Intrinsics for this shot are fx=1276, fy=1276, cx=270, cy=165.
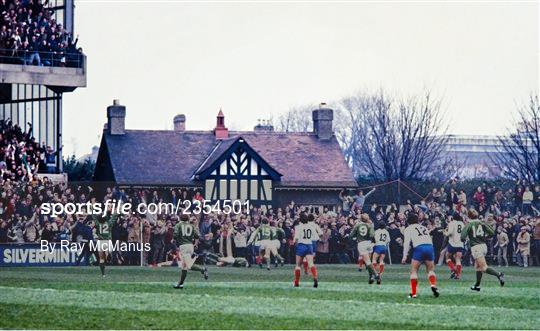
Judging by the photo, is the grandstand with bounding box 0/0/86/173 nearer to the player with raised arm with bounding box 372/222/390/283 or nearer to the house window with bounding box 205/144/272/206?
the house window with bounding box 205/144/272/206

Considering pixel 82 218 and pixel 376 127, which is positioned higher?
pixel 376 127

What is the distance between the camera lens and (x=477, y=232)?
96.3ft

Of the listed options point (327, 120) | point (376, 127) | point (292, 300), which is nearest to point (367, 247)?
point (292, 300)

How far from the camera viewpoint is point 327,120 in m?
65.4

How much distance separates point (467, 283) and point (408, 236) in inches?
238

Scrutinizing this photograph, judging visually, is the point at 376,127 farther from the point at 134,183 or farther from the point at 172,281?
the point at 172,281

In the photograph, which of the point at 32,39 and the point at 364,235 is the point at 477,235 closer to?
the point at 364,235

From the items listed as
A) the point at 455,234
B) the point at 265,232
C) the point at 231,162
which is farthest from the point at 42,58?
the point at 455,234

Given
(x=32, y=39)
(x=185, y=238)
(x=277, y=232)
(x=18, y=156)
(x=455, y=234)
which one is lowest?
(x=185, y=238)

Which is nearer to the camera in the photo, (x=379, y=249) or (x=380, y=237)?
(x=379, y=249)

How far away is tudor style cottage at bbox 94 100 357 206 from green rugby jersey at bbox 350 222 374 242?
2038cm

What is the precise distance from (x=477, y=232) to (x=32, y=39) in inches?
878

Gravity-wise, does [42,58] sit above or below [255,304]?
above

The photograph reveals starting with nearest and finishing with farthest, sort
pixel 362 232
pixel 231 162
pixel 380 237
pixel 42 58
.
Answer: pixel 362 232, pixel 380 237, pixel 42 58, pixel 231 162
